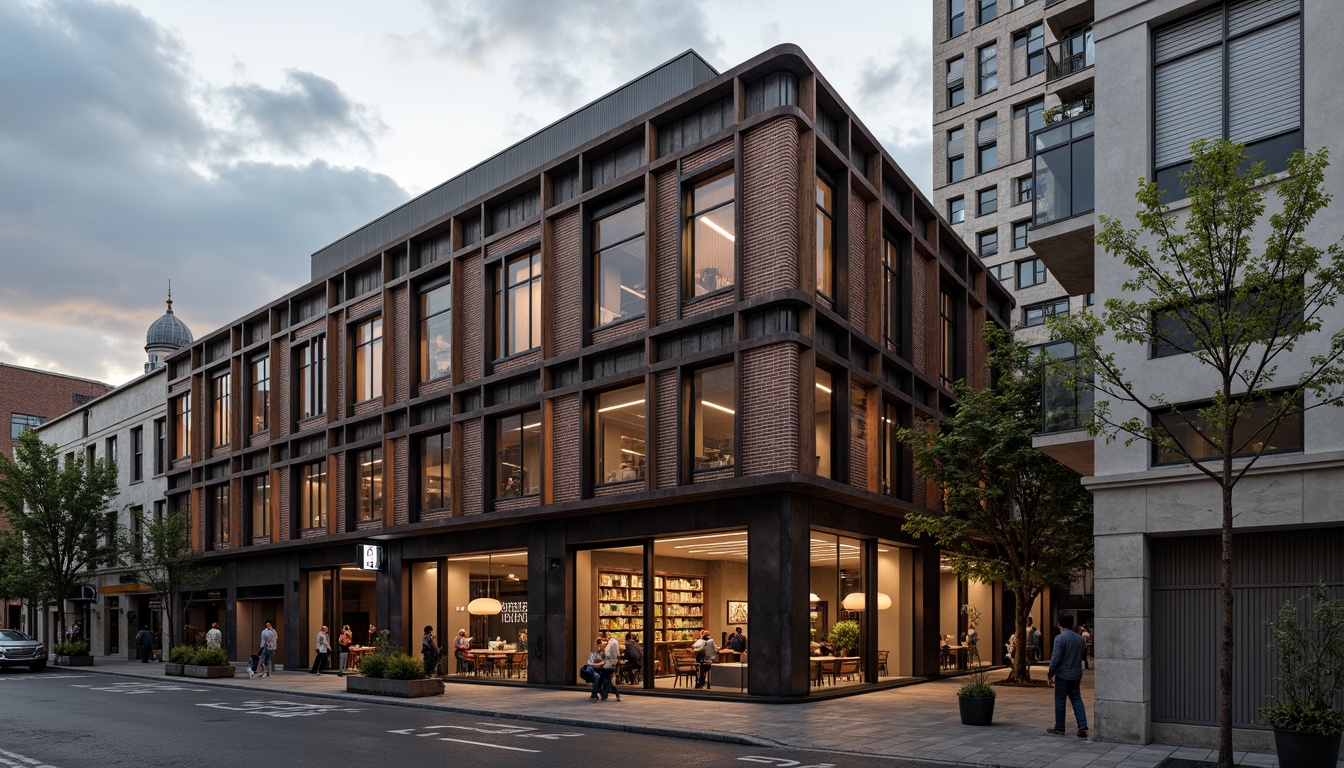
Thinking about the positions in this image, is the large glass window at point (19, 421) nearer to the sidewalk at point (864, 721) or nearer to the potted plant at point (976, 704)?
the sidewalk at point (864, 721)

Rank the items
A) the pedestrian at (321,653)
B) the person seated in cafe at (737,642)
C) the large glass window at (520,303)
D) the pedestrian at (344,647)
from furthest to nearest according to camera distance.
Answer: the pedestrian at (321,653) → the pedestrian at (344,647) → the large glass window at (520,303) → the person seated in cafe at (737,642)

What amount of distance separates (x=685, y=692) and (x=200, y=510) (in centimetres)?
2770

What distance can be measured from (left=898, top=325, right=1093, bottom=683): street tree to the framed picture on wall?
4605 mm

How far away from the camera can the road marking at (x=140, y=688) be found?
2791cm

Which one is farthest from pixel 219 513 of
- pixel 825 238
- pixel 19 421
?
pixel 19 421

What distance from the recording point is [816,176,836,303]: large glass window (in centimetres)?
2408

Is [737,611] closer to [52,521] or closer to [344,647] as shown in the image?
[344,647]

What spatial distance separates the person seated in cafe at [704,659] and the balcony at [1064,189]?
11.4 meters

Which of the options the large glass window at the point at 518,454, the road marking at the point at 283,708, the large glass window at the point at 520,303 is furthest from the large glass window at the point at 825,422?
the road marking at the point at 283,708

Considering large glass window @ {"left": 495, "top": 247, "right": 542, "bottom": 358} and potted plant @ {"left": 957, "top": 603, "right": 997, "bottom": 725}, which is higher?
large glass window @ {"left": 495, "top": 247, "right": 542, "bottom": 358}

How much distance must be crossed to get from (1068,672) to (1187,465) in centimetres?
370

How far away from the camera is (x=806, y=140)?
75.6 feet

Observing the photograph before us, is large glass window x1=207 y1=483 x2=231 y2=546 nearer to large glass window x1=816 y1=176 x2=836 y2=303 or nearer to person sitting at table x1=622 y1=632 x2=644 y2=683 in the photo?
person sitting at table x1=622 y1=632 x2=644 y2=683

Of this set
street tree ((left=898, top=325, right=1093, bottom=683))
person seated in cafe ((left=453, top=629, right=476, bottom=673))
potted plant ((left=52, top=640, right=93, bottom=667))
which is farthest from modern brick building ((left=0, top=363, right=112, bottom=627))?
street tree ((left=898, top=325, right=1093, bottom=683))
